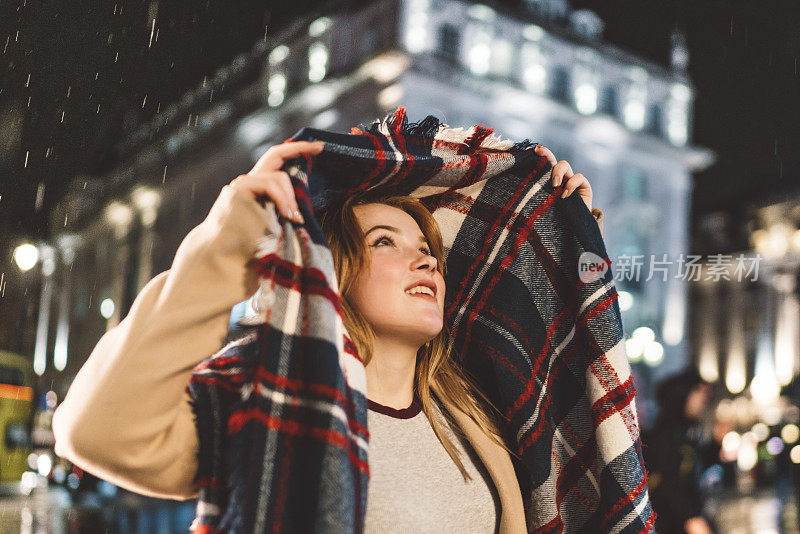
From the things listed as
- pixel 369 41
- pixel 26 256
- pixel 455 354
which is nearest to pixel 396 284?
pixel 455 354

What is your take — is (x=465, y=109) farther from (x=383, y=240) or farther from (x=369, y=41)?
(x=383, y=240)

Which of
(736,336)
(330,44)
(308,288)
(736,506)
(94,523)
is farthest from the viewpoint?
(736,336)

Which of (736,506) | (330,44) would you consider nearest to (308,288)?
(736,506)

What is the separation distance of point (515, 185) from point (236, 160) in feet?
140

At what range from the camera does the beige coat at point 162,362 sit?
1.81 metres

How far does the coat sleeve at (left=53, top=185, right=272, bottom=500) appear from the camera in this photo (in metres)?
1.81

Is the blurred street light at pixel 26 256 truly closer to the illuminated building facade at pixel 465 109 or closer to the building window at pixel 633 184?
the illuminated building facade at pixel 465 109

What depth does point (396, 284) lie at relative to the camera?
241 centimetres

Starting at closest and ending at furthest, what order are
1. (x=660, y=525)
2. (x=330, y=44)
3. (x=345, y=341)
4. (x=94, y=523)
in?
(x=345, y=341) → (x=660, y=525) → (x=94, y=523) → (x=330, y=44)

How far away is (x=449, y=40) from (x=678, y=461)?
3373 cm

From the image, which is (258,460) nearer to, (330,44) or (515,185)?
(515,185)

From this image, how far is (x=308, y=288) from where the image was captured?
193 centimetres

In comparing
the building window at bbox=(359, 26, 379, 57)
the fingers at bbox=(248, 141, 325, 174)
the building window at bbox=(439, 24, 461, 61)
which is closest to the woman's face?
the fingers at bbox=(248, 141, 325, 174)

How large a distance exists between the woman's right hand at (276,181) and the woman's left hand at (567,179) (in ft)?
3.13
